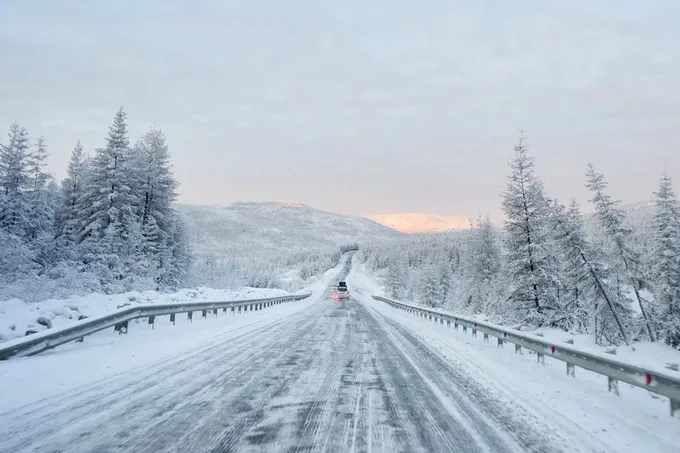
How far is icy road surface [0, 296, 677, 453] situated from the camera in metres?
3.87

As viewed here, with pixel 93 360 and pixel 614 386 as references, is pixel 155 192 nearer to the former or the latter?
pixel 93 360

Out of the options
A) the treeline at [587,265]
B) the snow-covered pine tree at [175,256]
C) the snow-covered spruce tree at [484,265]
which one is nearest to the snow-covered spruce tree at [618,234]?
the treeline at [587,265]

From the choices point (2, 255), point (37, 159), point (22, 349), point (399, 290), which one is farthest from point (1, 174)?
point (399, 290)

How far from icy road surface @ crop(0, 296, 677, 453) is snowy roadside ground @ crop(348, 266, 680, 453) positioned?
78 millimetres

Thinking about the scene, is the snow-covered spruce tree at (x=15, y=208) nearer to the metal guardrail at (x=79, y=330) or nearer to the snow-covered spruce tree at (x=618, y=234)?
the metal guardrail at (x=79, y=330)

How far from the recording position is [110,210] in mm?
26250

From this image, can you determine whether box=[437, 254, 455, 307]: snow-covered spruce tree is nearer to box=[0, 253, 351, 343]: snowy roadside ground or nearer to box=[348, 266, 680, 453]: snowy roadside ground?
box=[348, 266, 680, 453]: snowy roadside ground

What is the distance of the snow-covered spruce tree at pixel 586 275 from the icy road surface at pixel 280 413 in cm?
2239

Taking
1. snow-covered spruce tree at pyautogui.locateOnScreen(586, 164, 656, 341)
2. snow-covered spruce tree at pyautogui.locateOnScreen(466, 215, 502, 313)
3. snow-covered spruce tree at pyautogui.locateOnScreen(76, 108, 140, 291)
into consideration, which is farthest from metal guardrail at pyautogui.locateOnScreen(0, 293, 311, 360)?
snow-covered spruce tree at pyautogui.locateOnScreen(466, 215, 502, 313)

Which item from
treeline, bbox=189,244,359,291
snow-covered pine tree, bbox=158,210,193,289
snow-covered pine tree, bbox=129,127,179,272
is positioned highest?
snow-covered pine tree, bbox=129,127,179,272

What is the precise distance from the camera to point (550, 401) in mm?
6090

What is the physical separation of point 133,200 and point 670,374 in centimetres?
3064

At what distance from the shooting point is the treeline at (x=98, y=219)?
2394 centimetres

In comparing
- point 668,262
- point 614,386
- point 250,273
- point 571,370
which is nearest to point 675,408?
point 614,386
